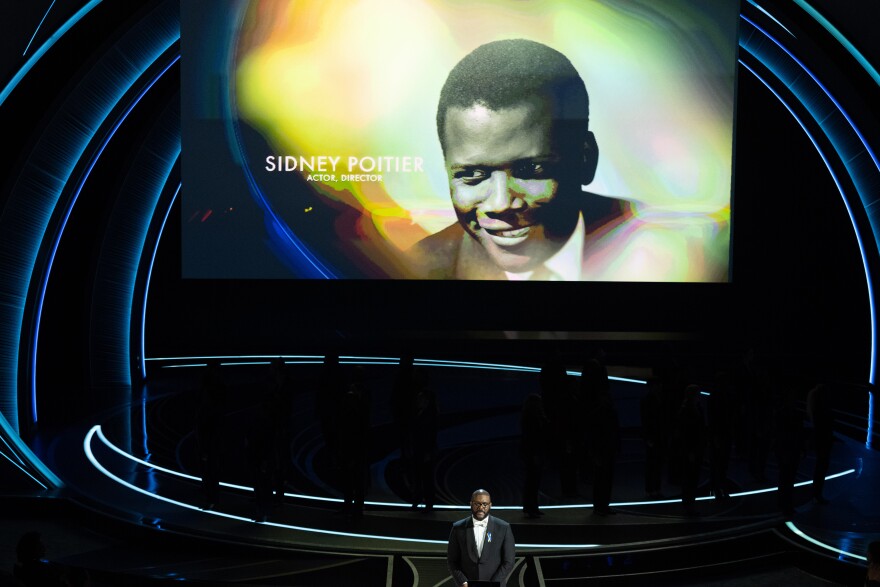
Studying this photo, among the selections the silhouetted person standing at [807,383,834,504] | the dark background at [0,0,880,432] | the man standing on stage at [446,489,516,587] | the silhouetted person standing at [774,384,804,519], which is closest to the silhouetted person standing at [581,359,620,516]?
the silhouetted person standing at [774,384,804,519]

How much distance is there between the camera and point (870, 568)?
524 cm

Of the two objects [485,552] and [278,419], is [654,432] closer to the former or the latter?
[278,419]

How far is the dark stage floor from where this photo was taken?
292 inches

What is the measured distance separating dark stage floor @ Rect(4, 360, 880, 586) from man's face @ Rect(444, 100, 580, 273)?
131 inches

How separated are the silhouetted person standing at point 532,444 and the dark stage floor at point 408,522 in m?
0.19

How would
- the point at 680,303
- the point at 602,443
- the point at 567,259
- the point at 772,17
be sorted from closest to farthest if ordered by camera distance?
the point at 602,443
the point at 772,17
the point at 567,259
the point at 680,303

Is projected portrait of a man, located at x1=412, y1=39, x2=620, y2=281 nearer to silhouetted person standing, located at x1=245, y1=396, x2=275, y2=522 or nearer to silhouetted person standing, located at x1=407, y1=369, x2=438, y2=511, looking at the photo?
silhouetted person standing, located at x1=407, y1=369, x2=438, y2=511

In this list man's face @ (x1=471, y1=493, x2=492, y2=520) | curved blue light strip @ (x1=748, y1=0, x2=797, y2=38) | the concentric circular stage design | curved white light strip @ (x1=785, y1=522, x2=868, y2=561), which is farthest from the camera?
curved blue light strip @ (x1=748, y1=0, x2=797, y2=38)

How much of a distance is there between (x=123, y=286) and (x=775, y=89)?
1141 centimetres

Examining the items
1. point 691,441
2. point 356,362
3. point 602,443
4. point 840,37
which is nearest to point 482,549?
point 602,443

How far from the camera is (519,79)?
46.0 ft

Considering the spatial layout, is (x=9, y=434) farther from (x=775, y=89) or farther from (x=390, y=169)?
(x=775, y=89)

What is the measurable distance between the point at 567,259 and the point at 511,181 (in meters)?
1.51

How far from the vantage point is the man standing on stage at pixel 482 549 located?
5.27 metres
